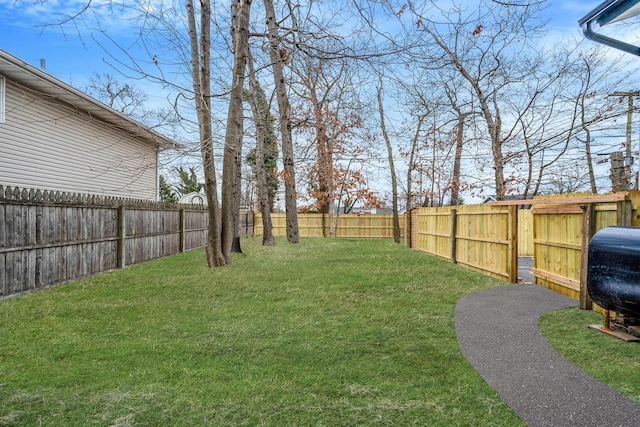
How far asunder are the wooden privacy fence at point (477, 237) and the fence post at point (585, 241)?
229cm

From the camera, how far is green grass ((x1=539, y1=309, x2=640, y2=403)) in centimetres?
317

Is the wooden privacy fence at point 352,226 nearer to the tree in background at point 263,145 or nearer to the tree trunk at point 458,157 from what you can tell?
the tree trunk at point 458,157

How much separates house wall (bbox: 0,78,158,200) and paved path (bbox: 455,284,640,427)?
640 centimetres

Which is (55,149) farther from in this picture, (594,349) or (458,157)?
(458,157)

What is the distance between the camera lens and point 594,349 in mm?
3906

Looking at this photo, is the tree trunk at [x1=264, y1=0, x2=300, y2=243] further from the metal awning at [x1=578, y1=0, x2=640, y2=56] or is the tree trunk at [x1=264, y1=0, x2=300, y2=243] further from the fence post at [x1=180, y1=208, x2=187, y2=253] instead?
the metal awning at [x1=578, y1=0, x2=640, y2=56]

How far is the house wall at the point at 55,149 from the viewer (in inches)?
383

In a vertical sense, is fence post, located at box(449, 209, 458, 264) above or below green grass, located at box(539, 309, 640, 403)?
above

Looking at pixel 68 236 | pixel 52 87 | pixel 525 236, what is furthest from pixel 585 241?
pixel 52 87

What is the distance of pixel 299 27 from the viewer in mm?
6914

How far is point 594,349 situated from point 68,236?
8233 mm

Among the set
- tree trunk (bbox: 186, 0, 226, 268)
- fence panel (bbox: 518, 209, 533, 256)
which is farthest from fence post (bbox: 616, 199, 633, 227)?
fence panel (bbox: 518, 209, 533, 256)

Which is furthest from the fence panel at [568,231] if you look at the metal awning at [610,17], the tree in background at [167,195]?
the tree in background at [167,195]

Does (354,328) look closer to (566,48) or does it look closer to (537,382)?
(537,382)
